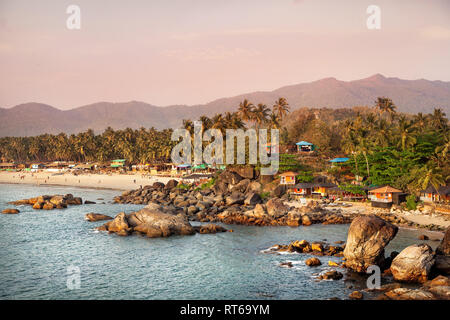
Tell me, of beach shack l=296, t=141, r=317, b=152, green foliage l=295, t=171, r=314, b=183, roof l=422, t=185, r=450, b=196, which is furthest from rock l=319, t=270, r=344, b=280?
beach shack l=296, t=141, r=317, b=152

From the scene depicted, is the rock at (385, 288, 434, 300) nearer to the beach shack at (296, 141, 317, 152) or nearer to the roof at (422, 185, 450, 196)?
the roof at (422, 185, 450, 196)

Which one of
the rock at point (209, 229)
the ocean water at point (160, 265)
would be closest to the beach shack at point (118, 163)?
the ocean water at point (160, 265)

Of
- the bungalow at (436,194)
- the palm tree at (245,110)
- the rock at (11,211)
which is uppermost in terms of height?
the palm tree at (245,110)

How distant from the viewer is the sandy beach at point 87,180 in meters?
90.1

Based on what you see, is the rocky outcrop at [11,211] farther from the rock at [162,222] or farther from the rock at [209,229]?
the rock at [209,229]

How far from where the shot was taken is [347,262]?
93.9 feet

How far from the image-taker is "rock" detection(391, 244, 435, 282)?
25703 millimetres

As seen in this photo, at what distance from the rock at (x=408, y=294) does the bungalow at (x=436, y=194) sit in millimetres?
27040

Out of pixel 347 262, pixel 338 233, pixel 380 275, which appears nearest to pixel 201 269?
pixel 347 262
